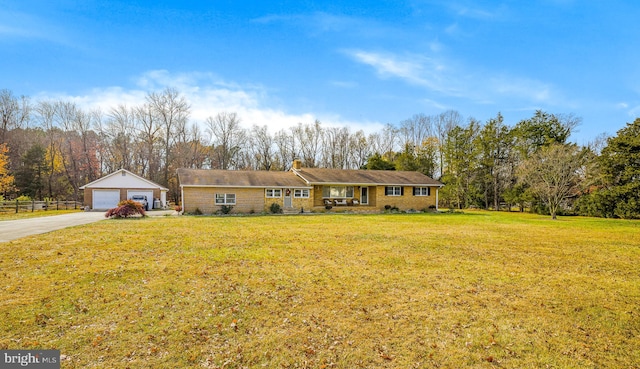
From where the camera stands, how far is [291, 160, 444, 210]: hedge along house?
2814 centimetres

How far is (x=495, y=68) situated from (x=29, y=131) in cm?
5191

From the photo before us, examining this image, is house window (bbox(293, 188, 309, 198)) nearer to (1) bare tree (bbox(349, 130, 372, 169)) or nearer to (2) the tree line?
(2) the tree line

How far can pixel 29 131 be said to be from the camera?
3966cm

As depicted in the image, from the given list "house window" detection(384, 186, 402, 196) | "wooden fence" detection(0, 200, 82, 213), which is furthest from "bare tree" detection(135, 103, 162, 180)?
"house window" detection(384, 186, 402, 196)

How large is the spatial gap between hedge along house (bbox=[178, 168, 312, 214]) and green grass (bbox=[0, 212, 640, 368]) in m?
14.6

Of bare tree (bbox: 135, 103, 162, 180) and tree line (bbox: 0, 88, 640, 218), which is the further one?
bare tree (bbox: 135, 103, 162, 180)

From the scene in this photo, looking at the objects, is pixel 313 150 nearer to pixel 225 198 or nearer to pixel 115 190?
pixel 225 198

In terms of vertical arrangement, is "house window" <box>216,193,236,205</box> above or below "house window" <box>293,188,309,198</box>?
below

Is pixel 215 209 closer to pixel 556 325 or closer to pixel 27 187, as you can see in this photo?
pixel 556 325

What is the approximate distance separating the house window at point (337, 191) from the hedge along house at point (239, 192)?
184cm

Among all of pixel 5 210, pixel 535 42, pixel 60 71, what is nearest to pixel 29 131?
pixel 5 210

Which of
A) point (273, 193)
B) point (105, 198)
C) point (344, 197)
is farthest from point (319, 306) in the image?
point (105, 198)

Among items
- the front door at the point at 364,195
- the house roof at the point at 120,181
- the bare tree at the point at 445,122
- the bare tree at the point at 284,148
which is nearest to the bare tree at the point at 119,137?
the house roof at the point at 120,181

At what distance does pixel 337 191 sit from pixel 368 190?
3.22m
